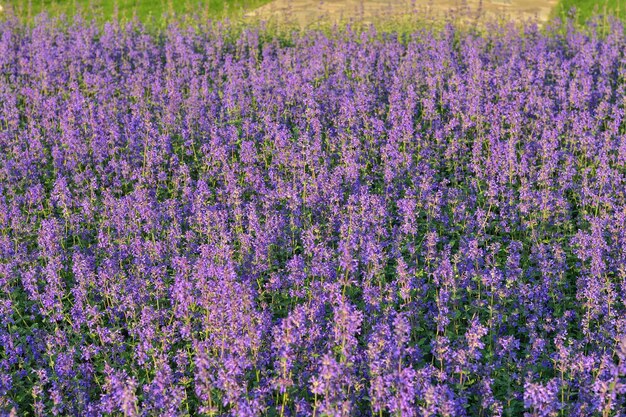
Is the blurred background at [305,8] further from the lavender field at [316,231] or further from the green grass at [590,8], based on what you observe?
the lavender field at [316,231]

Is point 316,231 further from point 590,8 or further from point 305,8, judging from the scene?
point 590,8

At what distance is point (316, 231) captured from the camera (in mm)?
5574

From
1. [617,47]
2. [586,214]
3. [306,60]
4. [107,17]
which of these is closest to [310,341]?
[586,214]

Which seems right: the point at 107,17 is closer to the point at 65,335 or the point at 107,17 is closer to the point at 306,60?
the point at 306,60

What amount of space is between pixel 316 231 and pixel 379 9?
8.91 metres

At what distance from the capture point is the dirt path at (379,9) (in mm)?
12789

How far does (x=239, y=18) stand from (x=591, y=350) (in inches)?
363

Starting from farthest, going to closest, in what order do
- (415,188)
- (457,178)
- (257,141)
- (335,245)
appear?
(257,141)
(457,178)
(415,188)
(335,245)

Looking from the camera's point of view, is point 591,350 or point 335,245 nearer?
point 591,350

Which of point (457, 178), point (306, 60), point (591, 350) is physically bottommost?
point (591, 350)

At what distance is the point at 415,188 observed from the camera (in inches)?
251

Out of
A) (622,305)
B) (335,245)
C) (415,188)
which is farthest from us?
(415,188)

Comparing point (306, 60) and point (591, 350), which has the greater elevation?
point (306, 60)

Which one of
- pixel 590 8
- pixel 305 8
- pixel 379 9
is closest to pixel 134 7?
pixel 305 8
